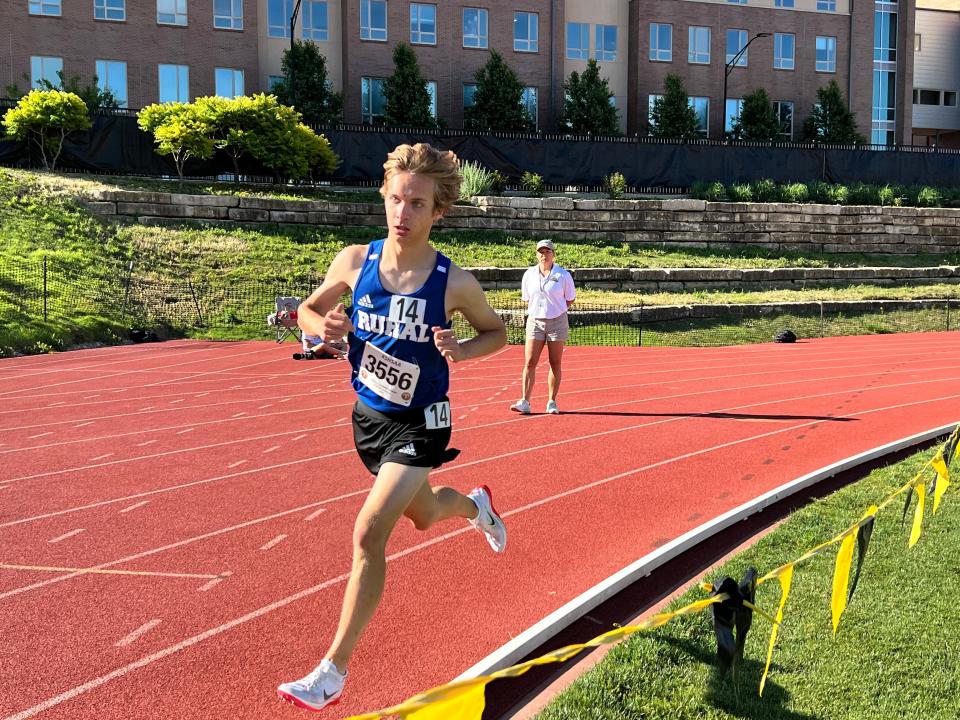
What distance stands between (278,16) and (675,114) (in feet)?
56.2

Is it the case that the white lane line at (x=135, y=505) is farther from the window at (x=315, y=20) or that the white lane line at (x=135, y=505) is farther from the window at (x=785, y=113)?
the window at (x=785, y=113)

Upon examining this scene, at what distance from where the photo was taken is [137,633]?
15.4 ft

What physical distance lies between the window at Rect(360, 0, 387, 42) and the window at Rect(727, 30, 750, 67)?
1636 centimetres

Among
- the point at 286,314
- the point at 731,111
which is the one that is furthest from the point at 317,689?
the point at 731,111

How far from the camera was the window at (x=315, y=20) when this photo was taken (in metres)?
39.8

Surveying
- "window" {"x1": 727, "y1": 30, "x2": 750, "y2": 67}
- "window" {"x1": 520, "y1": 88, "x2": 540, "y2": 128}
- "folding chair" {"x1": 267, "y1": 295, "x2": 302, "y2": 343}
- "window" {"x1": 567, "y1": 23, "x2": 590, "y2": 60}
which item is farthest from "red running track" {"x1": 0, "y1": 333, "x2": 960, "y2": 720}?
"window" {"x1": 727, "y1": 30, "x2": 750, "y2": 67}

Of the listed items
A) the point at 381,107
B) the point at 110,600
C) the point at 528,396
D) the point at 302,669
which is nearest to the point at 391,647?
the point at 302,669

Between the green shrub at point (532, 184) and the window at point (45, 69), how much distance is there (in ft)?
59.1

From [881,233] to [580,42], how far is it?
16763 millimetres

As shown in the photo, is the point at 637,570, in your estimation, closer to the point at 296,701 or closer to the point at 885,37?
the point at 296,701

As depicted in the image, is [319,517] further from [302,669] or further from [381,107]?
[381,107]

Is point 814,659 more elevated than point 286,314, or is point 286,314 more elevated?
point 286,314

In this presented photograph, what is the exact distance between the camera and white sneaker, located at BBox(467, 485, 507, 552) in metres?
5.42

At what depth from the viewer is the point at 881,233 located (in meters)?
34.1
